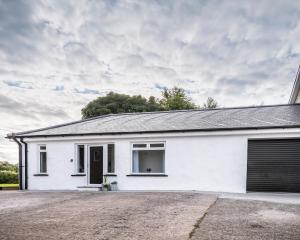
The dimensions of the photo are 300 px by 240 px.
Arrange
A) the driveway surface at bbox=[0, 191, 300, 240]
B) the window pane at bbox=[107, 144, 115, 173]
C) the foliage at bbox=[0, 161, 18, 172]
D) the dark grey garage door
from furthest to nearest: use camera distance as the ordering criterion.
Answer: the foliage at bbox=[0, 161, 18, 172] < the window pane at bbox=[107, 144, 115, 173] < the dark grey garage door < the driveway surface at bbox=[0, 191, 300, 240]

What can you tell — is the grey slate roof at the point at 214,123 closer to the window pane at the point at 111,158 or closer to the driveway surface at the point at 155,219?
the window pane at the point at 111,158

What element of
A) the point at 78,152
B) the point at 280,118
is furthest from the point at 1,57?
the point at 280,118

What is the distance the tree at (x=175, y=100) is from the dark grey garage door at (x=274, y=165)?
99.3 ft

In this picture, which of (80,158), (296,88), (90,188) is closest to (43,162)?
(80,158)

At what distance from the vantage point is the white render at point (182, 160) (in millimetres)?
11203

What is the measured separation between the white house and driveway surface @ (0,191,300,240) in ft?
7.35

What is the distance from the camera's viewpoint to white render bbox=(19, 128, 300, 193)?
11203 millimetres

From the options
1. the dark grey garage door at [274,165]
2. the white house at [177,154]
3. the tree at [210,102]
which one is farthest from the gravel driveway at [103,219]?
the tree at [210,102]

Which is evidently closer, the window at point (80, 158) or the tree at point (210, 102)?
the window at point (80, 158)

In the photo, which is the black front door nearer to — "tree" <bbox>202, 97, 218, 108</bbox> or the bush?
the bush

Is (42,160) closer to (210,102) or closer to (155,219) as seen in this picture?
(155,219)

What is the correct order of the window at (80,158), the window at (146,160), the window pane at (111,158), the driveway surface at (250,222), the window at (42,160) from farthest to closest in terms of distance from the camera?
the window at (42,160) < the window at (80,158) < the window pane at (111,158) < the window at (146,160) < the driveway surface at (250,222)

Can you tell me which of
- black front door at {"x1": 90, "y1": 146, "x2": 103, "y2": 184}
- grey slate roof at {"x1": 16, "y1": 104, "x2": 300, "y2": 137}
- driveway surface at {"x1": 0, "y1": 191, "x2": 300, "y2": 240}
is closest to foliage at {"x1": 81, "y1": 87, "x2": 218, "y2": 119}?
grey slate roof at {"x1": 16, "y1": 104, "x2": 300, "y2": 137}

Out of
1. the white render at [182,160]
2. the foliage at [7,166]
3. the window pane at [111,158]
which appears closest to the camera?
the white render at [182,160]
